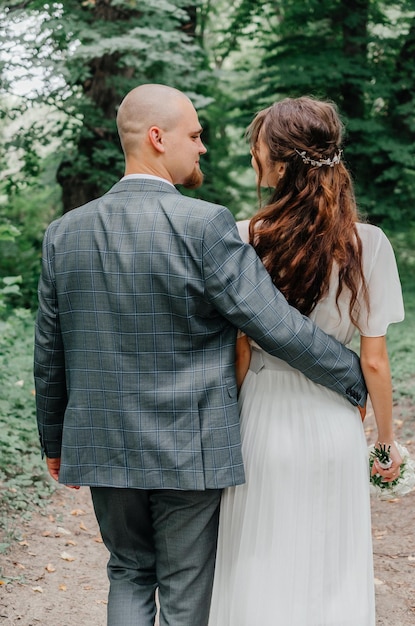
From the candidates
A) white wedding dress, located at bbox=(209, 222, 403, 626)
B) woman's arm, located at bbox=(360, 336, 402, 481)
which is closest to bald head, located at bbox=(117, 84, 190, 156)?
white wedding dress, located at bbox=(209, 222, 403, 626)

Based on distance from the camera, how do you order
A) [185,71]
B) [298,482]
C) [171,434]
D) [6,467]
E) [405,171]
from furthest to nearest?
[405,171] < [185,71] < [6,467] < [298,482] < [171,434]

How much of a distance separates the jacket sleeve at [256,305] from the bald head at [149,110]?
1.21 ft

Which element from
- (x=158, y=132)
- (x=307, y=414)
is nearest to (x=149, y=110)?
(x=158, y=132)

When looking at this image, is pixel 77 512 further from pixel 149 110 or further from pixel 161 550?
pixel 149 110

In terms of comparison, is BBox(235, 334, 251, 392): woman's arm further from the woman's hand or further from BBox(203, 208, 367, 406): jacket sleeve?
the woman's hand

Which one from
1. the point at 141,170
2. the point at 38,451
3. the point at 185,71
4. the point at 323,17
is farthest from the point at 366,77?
the point at 141,170

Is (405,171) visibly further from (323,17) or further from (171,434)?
(171,434)

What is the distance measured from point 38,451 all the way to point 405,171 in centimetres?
820

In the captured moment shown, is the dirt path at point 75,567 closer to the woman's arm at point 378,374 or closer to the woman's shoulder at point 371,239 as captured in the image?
the woman's arm at point 378,374

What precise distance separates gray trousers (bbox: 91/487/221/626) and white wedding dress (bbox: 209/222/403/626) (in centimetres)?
10

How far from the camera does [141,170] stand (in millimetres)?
2469

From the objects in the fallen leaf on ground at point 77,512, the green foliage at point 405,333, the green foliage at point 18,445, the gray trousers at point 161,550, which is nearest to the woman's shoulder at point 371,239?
the gray trousers at point 161,550

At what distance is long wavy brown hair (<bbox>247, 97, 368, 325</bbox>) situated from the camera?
2506mm

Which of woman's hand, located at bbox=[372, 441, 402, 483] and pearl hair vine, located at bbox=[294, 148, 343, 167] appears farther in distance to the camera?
woman's hand, located at bbox=[372, 441, 402, 483]
